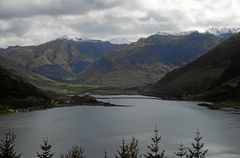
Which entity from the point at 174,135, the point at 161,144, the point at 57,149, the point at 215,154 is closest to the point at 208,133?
the point at 174,135

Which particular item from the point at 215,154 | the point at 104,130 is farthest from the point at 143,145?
the point at 104,130

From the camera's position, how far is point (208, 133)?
176000 millimetres

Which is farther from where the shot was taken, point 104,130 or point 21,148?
point 104,130

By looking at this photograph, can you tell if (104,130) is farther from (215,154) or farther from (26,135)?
(215,154)

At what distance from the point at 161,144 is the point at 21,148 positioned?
1790 inches

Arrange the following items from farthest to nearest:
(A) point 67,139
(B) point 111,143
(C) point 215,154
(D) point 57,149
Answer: (A) point 67,139, (B) point 111,143, (D) point 57,149, (C) point 215,154

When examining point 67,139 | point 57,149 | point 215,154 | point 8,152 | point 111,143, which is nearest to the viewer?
point 8,152

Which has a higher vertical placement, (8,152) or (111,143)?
(111,143)

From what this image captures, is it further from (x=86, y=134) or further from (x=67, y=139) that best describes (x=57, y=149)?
(x=86, y=134)

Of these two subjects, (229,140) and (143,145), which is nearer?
(143,145)

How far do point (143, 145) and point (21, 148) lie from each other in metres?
38.9

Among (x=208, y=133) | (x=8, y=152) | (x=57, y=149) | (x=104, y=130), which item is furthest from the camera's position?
(x=104, y=130)

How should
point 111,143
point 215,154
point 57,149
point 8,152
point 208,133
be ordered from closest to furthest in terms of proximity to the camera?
point 8,152, point 215,154, point 57,149, point 111,143, point 208,133

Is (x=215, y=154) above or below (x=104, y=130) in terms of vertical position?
below
